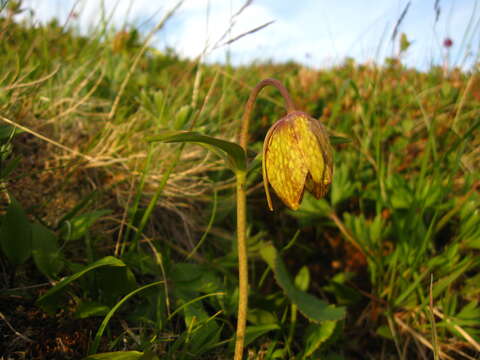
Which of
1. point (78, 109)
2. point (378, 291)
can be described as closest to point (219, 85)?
point (78, 109)

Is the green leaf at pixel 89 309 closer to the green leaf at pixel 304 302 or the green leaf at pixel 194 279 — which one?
the green leaf at pixel 194 279

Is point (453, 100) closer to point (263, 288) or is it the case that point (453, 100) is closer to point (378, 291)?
point (378, 291)

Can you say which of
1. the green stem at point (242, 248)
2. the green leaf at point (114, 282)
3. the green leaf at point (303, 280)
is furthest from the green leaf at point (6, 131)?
the green leaf at point (303, 280)

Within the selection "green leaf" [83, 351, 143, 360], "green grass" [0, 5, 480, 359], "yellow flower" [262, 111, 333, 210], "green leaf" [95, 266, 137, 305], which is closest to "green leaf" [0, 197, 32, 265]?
"green grass" [0, 5, 480, 359]

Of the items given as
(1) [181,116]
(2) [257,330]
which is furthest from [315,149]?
(1) [181,116]

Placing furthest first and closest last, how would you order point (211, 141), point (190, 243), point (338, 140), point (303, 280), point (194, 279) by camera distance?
point (190, 243), point (303, 280), point (194, 279), point (338, 140), point (211, 141)

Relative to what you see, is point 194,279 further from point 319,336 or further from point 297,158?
point 297,158
